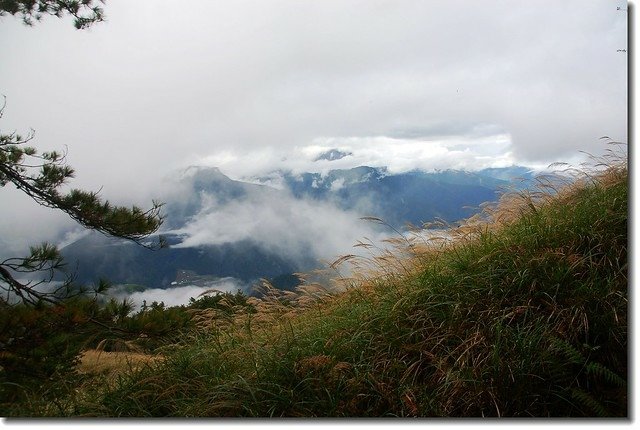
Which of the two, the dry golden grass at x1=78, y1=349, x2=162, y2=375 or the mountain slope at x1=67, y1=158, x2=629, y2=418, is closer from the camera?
the mountain slope at x1=67, y1=158, x2=629, y2=418

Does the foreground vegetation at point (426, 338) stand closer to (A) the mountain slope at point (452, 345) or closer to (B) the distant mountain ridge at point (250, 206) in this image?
(A) the mountain slope at point (452, 345)

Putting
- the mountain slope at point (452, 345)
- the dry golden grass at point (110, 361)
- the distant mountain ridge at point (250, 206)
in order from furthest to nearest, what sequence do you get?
the distant mountain ridge at point (250, 206)
the dry golden grass at point (110, 361)
the mountain slope at point (452, 345)

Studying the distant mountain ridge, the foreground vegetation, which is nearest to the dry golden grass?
the foreground vegetation

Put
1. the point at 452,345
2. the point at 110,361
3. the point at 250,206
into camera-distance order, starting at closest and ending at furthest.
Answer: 1. the point at 452,345
2. the point at 110,361
3. the point at 250,206

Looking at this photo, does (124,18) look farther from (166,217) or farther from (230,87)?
(166,217)

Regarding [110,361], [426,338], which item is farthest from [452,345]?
[110,361]

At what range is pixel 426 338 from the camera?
90.4 inches

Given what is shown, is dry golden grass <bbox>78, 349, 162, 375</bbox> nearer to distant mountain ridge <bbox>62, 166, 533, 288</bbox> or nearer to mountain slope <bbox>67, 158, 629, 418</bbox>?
mountain slope <bbox>67, 158, 629, 418</bbox>

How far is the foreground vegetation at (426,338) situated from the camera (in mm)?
2150

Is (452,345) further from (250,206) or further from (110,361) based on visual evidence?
(110,361)

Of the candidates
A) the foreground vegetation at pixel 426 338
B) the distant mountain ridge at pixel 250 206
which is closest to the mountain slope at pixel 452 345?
the foreground vegetation at pixel 426 338

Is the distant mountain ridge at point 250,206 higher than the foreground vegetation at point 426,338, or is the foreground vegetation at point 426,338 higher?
the distant mountain ridge at point 250,206

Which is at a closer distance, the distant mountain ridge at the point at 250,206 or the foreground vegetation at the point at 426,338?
the foreground vegetation at the point at 426,338

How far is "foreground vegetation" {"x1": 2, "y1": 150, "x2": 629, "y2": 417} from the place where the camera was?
2.15 m
